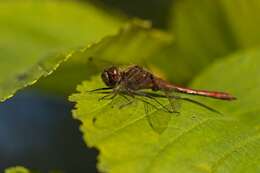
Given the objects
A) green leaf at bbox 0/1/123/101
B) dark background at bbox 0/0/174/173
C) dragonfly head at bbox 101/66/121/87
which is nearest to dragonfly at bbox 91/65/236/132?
dragonfly head at bbox 101/66/121/87

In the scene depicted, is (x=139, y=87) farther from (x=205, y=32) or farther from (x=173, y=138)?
(x=205, y=32)

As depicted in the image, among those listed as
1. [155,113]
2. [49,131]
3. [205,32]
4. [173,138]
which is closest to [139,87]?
[155,113]

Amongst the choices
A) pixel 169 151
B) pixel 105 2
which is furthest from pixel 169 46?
pixel 169 151

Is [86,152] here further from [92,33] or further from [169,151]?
[169,151]

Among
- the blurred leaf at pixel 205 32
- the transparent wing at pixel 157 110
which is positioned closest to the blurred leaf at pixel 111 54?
the blurred leaf at pixel 205 32

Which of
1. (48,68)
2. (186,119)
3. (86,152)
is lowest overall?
(186,119)

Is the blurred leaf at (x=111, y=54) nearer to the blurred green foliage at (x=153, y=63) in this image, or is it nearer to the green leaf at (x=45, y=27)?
the blurred green foliage at (x=153, y=63)
